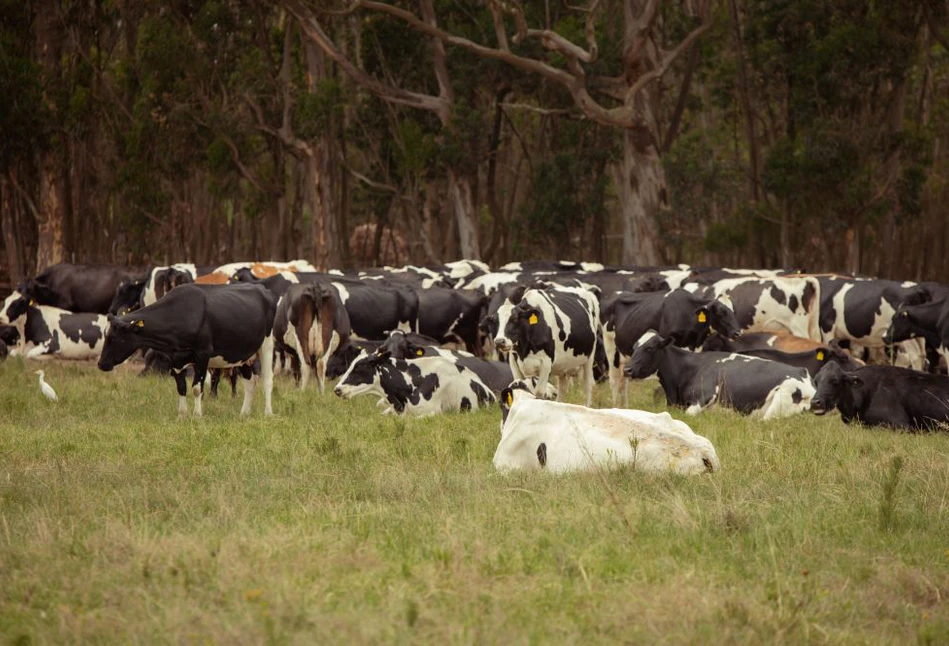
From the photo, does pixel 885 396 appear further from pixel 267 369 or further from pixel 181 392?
pixel 181 392

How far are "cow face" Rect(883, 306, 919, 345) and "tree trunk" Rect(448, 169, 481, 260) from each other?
2379cm

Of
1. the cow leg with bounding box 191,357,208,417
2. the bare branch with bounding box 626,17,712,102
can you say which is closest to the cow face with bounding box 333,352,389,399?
the cow leg with bounding box 191,357,208,417

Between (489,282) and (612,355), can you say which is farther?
(489,282)

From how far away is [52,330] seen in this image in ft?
85.0

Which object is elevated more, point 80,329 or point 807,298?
point 807,298

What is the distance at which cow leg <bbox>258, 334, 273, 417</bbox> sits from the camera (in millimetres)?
15844

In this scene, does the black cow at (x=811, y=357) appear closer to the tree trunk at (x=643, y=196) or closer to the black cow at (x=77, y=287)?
the black cow at (x=77, y=287)

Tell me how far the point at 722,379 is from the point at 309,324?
662 centimetres

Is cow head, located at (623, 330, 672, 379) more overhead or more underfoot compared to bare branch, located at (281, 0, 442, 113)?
more underfoot

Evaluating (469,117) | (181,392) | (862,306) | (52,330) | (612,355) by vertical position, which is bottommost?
(52,330)

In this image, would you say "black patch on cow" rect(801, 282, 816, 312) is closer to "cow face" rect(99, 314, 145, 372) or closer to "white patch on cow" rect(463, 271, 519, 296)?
"white patch on cow" rect(463, 271, 519, 296)

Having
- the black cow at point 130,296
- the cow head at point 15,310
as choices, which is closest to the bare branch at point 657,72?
the black cow at point 130,296

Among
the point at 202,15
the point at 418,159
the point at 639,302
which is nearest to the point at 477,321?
the point at 639,302

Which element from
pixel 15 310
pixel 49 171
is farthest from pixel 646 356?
pixel 49 171
